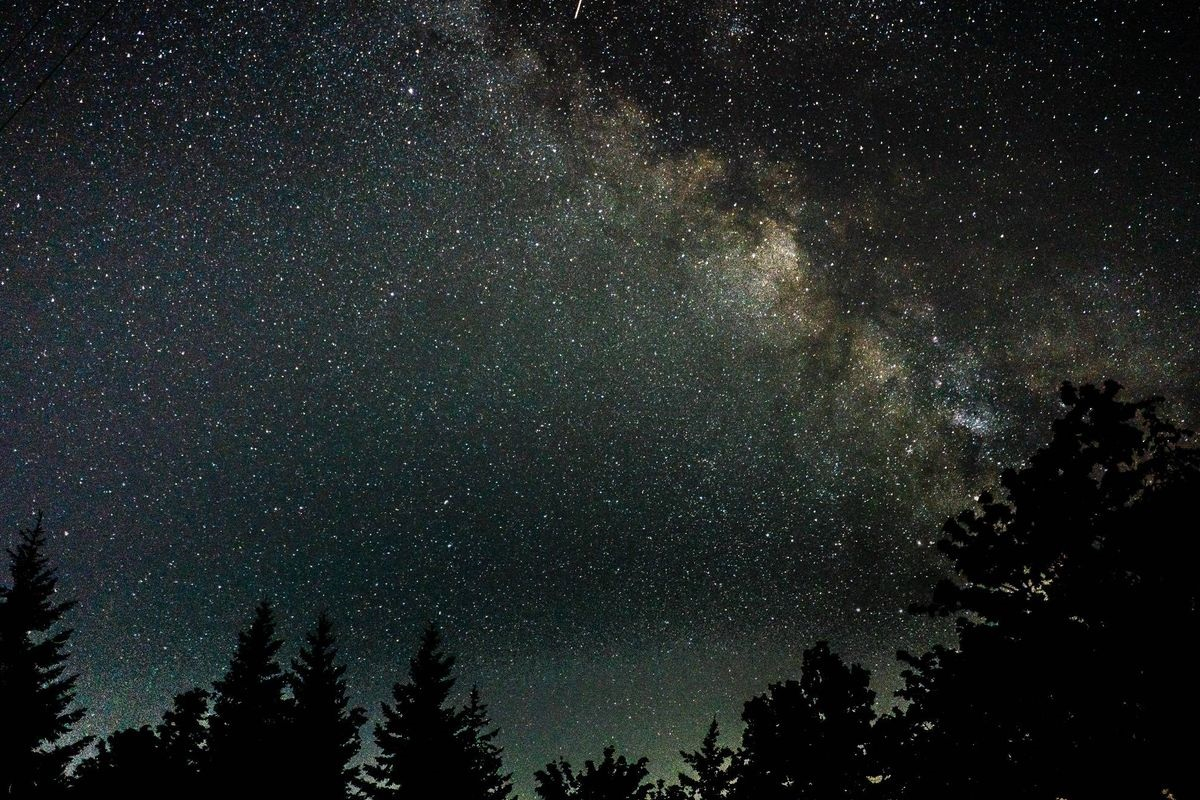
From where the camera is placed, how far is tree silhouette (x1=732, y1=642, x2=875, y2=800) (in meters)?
12.9

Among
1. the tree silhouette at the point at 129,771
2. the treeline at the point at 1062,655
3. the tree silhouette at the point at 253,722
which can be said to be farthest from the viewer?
the tree silhouette at the point at 253,722

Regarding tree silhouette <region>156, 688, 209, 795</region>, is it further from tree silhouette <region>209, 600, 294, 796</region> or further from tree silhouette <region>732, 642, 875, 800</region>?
tree silhouette <region>732, 642, 875, 800</region>

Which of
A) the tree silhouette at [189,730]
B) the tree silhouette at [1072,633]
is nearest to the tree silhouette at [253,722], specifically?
the tree silhouette at [189,730]

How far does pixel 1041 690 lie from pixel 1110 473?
2.74 metres

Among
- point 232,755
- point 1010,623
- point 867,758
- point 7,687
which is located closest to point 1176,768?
point 1010,623

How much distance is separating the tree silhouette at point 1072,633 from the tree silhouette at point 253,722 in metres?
15.3

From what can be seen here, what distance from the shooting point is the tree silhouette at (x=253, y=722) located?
1568 cm

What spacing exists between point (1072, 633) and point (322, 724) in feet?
60.3

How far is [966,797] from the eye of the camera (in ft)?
23.9

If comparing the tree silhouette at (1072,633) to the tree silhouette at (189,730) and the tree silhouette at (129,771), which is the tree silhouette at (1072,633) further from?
the tree silhouette at (189,730)

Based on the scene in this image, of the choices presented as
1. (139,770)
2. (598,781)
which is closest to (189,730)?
(139,770)

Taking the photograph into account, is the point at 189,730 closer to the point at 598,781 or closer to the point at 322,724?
the point at 322,724

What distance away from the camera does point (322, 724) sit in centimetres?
1777

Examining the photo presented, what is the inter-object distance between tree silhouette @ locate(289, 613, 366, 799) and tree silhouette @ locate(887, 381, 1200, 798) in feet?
48.6
